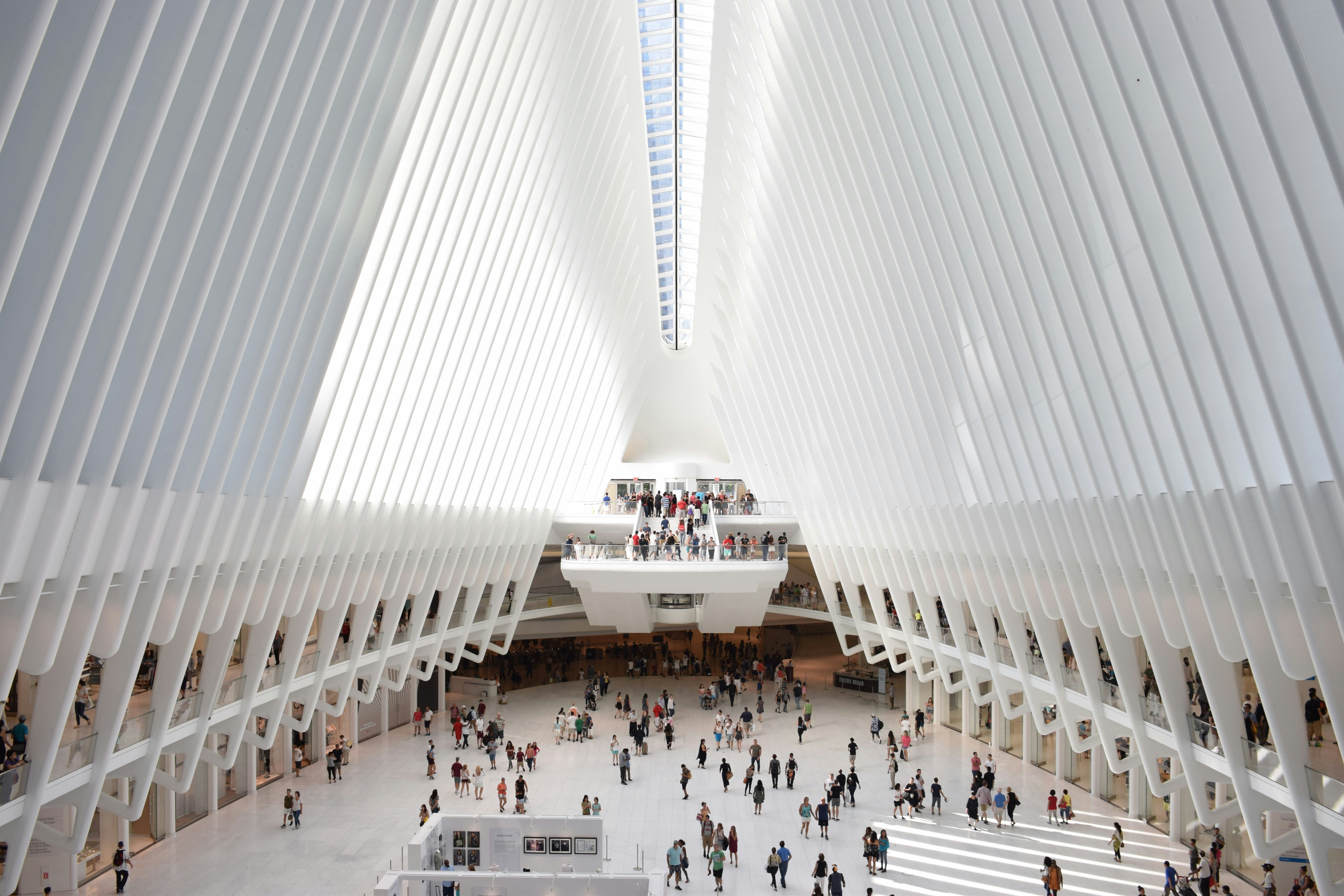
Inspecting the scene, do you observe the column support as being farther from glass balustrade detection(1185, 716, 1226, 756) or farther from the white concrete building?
glass balustrade detection(1185, 716, 1226, 756)

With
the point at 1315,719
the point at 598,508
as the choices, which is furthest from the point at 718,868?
the point at 598,508

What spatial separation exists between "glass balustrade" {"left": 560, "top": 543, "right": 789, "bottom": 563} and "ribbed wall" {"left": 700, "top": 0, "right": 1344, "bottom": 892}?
5097 millimetres

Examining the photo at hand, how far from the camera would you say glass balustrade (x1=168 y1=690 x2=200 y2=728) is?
15727mm

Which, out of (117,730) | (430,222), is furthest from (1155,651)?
(117,730)

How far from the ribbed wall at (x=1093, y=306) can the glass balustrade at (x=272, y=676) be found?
47.6 feet

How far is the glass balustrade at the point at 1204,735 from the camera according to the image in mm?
14836

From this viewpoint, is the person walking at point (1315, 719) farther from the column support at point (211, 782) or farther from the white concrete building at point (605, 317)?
the column support at point (211, 782)

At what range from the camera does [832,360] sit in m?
24.0

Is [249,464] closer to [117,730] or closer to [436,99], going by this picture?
[117,730]

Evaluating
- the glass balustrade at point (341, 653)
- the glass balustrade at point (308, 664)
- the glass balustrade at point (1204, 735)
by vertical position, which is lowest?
the glass balustrade at point (1204, 735)

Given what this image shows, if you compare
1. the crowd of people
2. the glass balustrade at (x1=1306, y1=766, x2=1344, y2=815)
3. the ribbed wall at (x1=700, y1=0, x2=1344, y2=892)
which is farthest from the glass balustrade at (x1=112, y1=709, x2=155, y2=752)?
the glass balustrade at (x1=1306, y1=766, x2=1344, y2=815)

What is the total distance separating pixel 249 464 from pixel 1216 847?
56.0ft

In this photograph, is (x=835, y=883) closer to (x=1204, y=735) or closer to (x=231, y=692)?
(x=1204, y=735)

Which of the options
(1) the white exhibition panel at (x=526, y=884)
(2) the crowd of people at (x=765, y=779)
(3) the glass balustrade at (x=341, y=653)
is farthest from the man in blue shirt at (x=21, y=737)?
(3) the glass balustrade at (x=341, y=653)
